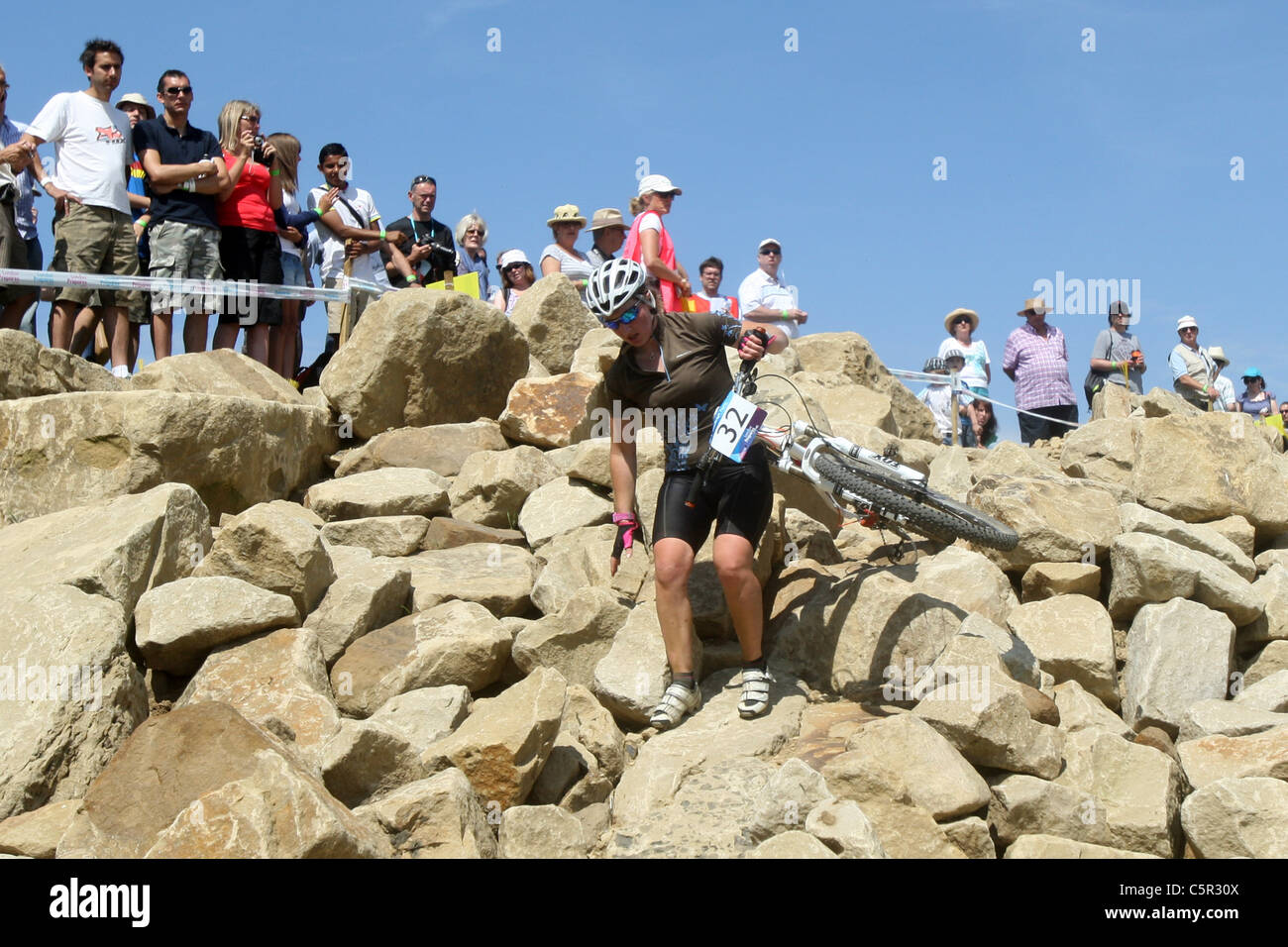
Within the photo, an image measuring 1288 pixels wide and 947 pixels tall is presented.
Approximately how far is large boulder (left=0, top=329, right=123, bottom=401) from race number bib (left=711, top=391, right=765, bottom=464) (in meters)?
4.60

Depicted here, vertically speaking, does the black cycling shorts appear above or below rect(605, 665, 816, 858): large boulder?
above

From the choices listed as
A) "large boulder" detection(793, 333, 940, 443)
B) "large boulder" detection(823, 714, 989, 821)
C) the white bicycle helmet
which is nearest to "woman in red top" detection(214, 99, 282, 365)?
the white bicycle helmet

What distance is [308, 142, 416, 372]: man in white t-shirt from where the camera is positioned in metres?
10.1

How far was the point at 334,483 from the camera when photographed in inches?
320

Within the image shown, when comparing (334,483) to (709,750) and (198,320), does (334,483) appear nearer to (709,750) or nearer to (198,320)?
(198,320)

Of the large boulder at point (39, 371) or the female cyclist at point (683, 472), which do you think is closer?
the female cyclist at point (683, 472)

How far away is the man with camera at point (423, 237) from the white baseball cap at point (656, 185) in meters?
2.37

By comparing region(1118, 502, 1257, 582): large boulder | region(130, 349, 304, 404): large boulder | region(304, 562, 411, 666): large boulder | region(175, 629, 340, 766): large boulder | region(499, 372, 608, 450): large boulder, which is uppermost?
region(130, 349, 304, 404): large boulder

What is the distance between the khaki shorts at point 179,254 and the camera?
874 centimetres

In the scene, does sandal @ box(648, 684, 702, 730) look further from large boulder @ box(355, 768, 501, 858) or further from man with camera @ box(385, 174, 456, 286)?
man with camera @ box(385, 174, 456, 286)

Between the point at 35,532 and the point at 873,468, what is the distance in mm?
4381

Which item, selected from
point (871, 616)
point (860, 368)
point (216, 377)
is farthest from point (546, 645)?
point (860, 368)

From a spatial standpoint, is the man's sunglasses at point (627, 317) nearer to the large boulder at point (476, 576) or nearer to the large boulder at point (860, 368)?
the large boulder at point (476, 576)

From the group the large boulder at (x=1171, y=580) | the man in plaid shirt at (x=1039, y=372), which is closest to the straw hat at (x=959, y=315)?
the man in plaid shirt at (x=1039, y=372)
